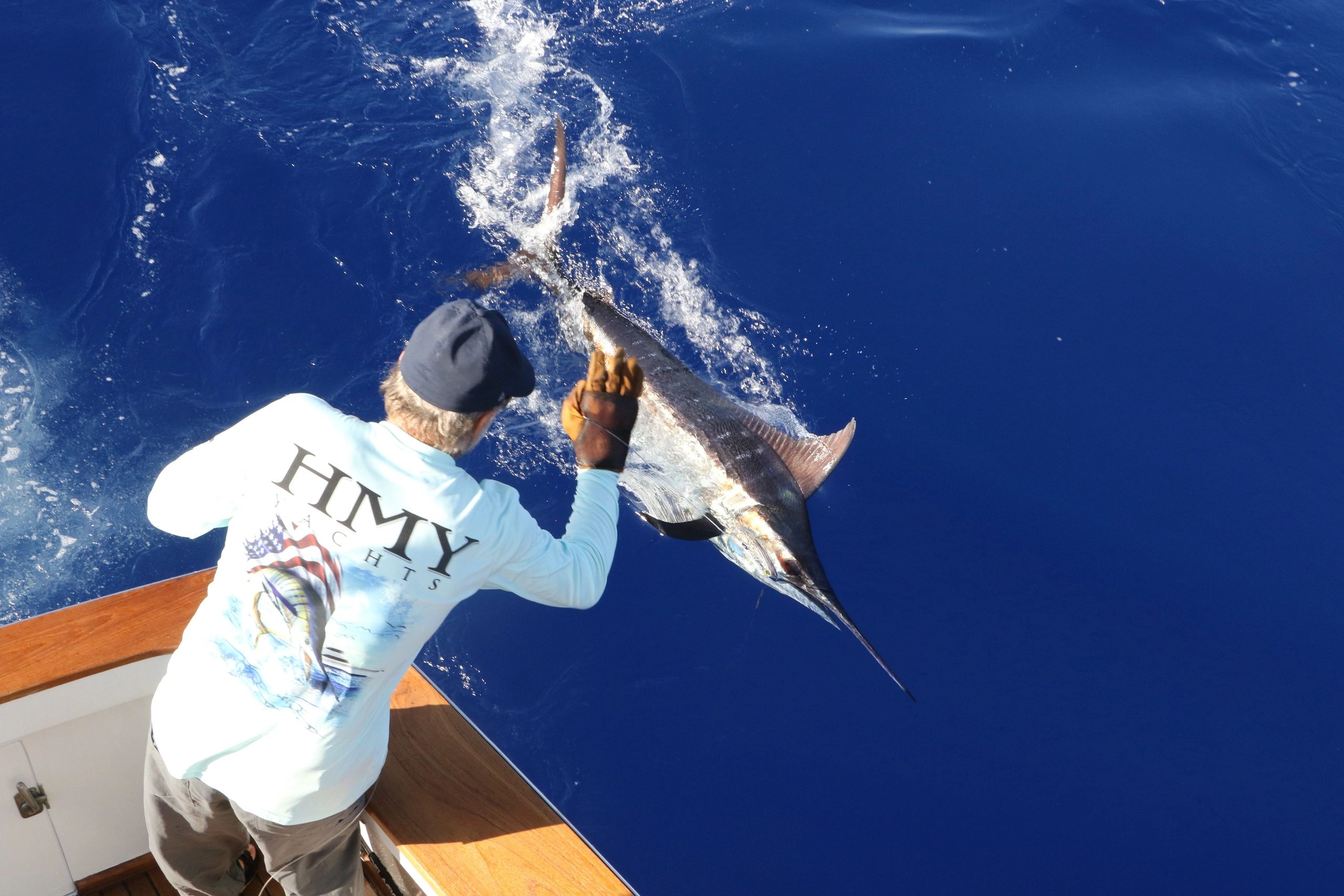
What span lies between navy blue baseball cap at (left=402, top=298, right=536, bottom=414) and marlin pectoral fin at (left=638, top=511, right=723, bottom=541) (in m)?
2.61

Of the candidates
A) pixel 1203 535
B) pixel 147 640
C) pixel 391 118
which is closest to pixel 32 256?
pixel 391 118

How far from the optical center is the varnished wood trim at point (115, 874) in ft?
9.14

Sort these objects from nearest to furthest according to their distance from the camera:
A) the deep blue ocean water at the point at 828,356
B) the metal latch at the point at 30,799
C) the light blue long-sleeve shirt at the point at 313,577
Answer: the light blue long-sleeve shirt at the point at 313,577
the metal latch at the point at 30,799
the deep blue ocean water at the point at 828,356

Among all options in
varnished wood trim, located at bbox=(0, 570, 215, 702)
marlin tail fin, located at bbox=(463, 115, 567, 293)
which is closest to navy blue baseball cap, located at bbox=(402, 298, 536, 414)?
varnished wood trim, located at bbox=(0, 570, 215, 702)

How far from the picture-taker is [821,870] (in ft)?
12.2

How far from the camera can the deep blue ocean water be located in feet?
12.9

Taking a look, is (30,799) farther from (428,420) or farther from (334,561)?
(428,420)

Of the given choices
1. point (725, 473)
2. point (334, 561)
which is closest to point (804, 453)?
point (725, 473)

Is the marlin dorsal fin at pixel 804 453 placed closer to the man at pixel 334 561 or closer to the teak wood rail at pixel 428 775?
the teak wood rail at pixel 428 775

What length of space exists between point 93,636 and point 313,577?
49.4 inches

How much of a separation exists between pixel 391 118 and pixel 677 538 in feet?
10.7

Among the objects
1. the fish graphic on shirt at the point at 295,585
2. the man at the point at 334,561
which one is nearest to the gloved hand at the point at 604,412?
the man at the point at 334,561

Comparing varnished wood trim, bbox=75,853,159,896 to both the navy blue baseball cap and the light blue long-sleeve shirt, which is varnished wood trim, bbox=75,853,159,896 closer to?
the light blue long-sleeve shirt

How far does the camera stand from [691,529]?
429 cm
